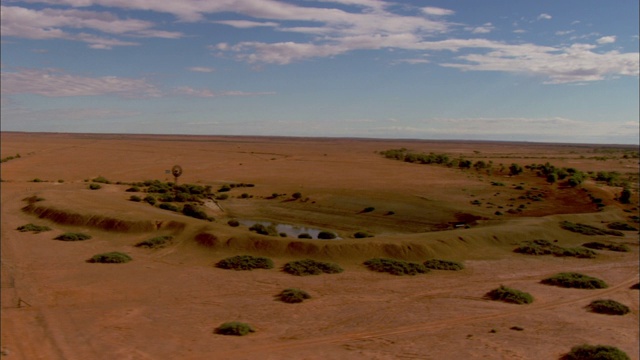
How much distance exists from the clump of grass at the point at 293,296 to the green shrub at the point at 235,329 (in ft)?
11.1

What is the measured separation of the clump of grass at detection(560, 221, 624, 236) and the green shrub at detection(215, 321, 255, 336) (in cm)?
2853

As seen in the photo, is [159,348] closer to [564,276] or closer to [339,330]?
[339,330]

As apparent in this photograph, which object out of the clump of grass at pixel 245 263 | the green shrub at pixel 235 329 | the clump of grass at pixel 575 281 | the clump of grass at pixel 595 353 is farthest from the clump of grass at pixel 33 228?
the clump of grass at pixel 595 353

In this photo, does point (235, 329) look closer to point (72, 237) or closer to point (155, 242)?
point (155, 242)

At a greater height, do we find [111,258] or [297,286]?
[111,258]

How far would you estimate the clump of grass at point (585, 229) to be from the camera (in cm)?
3814

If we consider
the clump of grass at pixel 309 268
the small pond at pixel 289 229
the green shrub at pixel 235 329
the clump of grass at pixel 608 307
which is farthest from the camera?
the small pond at pixel 289 229

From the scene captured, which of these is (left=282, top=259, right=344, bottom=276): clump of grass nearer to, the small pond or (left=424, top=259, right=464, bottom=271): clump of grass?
(left=424, top=259, right=464, bottom=271): clump of grass

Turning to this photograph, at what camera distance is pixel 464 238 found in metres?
32.2

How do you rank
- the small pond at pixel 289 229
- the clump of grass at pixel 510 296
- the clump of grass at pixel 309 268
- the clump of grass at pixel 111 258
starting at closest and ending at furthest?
the clump of grass at pixel 510 296
the clump of grass at pixel 309 268
the clump of grass at pixel 111 258
the small pond at pixel 289 229

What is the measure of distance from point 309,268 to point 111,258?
10196 millimetres

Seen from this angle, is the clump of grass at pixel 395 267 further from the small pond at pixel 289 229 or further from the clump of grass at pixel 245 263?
the small pond at pixel 289 229

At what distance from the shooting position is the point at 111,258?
89.4ft

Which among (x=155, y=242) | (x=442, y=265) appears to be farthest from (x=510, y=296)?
(x=155, y=242)
